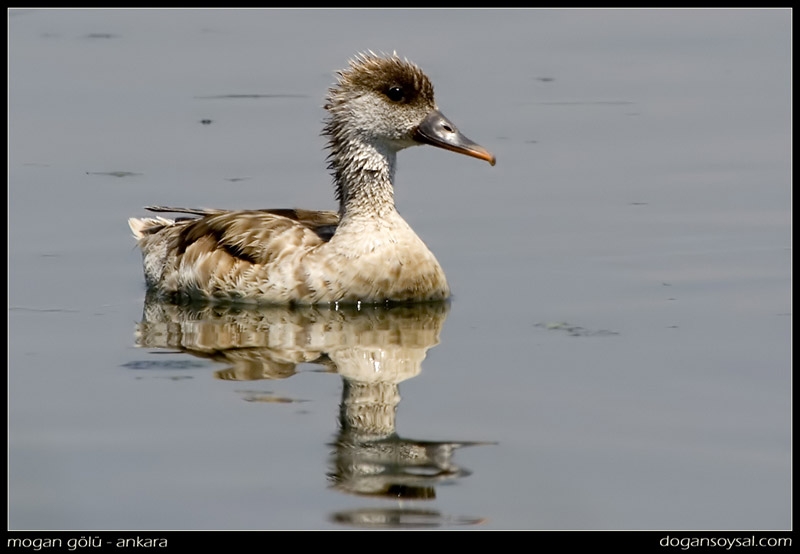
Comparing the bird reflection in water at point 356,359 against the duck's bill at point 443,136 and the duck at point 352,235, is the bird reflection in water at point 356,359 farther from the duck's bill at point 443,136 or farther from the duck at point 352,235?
the duck's bill at point 443,136

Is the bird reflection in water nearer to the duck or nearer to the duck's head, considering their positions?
the duck

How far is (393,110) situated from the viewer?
12172mm

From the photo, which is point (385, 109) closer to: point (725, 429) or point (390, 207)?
point (390, 207)

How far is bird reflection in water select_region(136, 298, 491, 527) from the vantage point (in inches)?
322

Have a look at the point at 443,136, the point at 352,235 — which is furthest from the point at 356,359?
the point at 443,136

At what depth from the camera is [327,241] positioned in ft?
40.3

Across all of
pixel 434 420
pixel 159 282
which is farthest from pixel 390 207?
pixel 434 420

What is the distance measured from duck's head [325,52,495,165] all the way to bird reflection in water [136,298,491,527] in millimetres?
1196

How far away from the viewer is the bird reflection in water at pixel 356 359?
817cm

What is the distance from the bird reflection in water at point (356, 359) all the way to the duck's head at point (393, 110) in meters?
1.20

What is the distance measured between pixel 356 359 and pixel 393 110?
2.34 metres

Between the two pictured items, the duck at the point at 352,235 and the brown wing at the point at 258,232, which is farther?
the brown wing at the point at 258,232

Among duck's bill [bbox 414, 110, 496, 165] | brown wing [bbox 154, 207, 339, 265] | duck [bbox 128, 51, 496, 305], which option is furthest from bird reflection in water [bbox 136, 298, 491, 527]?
duck's bill [bbox 414, 110, 496, 165]

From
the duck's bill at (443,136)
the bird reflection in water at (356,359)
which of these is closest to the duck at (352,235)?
the duck's bill at (443,136)
